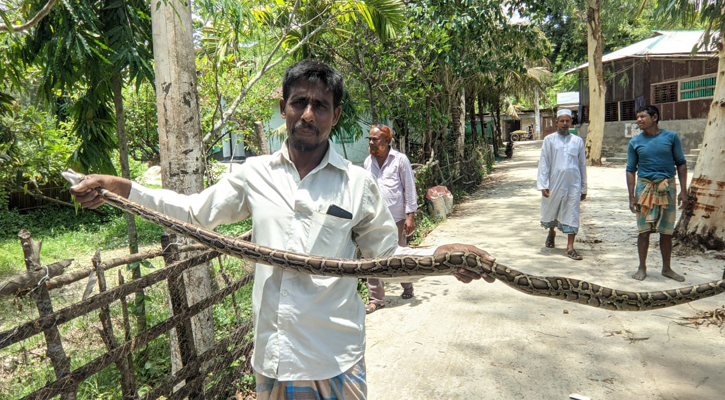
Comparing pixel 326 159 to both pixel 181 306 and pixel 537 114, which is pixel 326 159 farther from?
pixel 537 114

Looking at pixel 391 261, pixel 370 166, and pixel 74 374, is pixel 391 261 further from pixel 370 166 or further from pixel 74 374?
pixel 370 166

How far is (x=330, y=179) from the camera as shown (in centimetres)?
230

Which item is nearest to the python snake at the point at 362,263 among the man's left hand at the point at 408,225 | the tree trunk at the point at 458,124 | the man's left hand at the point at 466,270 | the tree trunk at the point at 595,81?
the man's left hand at the point at 466,270

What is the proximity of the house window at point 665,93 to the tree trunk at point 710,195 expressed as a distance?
705 inches

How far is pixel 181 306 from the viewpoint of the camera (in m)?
3.40

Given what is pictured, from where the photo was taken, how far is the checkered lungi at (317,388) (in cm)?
211

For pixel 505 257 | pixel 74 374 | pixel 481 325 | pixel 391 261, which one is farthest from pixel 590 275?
pixel 74 374

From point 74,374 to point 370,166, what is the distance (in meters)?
4.19

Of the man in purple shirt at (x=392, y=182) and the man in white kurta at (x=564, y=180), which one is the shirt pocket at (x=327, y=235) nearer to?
the man in purple shirt at (x=392, y=182)

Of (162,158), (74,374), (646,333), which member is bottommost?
(646,333)

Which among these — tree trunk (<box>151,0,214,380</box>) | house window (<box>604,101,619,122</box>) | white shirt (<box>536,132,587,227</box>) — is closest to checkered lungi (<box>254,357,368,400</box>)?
tree trunk (<box>151,0,214,380</box>)

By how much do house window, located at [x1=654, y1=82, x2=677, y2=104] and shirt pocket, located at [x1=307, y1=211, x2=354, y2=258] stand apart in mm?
25800

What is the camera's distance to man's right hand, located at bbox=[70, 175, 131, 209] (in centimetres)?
228

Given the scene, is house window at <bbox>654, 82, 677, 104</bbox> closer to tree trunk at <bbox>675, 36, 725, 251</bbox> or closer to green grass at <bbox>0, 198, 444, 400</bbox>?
tree trunk at <bbox>675, 36, 725, 251</bbox>
